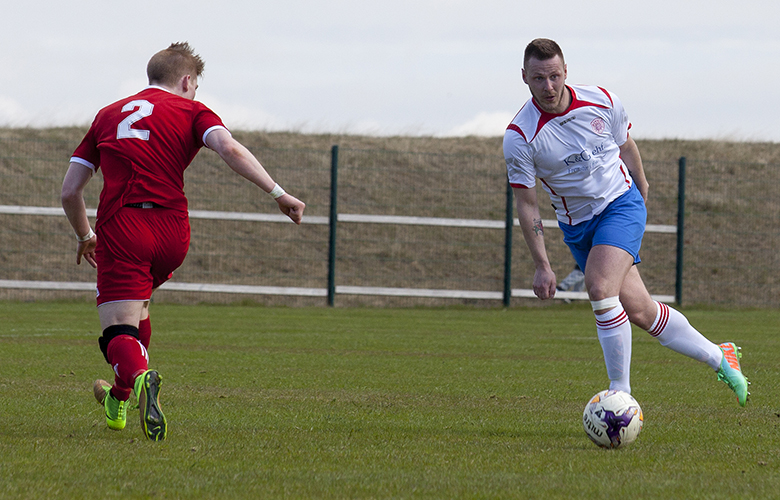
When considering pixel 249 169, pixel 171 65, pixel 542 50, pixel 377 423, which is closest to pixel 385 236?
pixel 542 50

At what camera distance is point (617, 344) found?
492 centimetres

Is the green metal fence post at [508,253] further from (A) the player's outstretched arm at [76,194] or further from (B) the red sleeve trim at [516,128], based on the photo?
(A) the player's outstretched arm at [76,194]

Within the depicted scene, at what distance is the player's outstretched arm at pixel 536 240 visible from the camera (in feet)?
16.5

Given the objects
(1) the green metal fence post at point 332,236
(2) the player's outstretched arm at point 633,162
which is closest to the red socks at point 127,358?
(2) the player's outstretched arm at point 633,162

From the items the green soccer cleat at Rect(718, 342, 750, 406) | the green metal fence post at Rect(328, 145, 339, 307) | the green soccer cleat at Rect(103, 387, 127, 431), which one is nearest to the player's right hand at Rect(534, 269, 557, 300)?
the green soccer cleat at Rect(718, 342, 750, 406)

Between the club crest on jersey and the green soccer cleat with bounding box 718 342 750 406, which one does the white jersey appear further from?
the green soccer cleat with bounding box 718 342 750 406

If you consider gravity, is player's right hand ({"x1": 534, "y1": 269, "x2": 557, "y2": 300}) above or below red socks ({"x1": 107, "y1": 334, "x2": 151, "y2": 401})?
above

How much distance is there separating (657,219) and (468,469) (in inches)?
807

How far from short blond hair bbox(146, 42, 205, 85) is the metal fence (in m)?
14.4

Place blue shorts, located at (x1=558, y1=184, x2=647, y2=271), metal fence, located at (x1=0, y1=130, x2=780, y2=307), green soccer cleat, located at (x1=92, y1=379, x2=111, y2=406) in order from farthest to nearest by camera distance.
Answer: metal fence, located at (x1=0, y1=130, x2=780, y2=307), blue shorts, located at (x1=558, y1=184, x2=647, y2=271), green soccer cleat, located at (x1=92, y1=379, x2=111, y2=406)

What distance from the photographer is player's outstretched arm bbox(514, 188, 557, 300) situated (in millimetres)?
5027

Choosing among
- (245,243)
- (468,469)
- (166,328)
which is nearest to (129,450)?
(468,469)

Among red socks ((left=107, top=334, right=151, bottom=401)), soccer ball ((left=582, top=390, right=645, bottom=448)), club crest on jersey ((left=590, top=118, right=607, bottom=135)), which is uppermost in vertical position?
club crest on jersey ((left=590, top=118, right=607, bottom=135))

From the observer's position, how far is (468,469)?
3686mm
